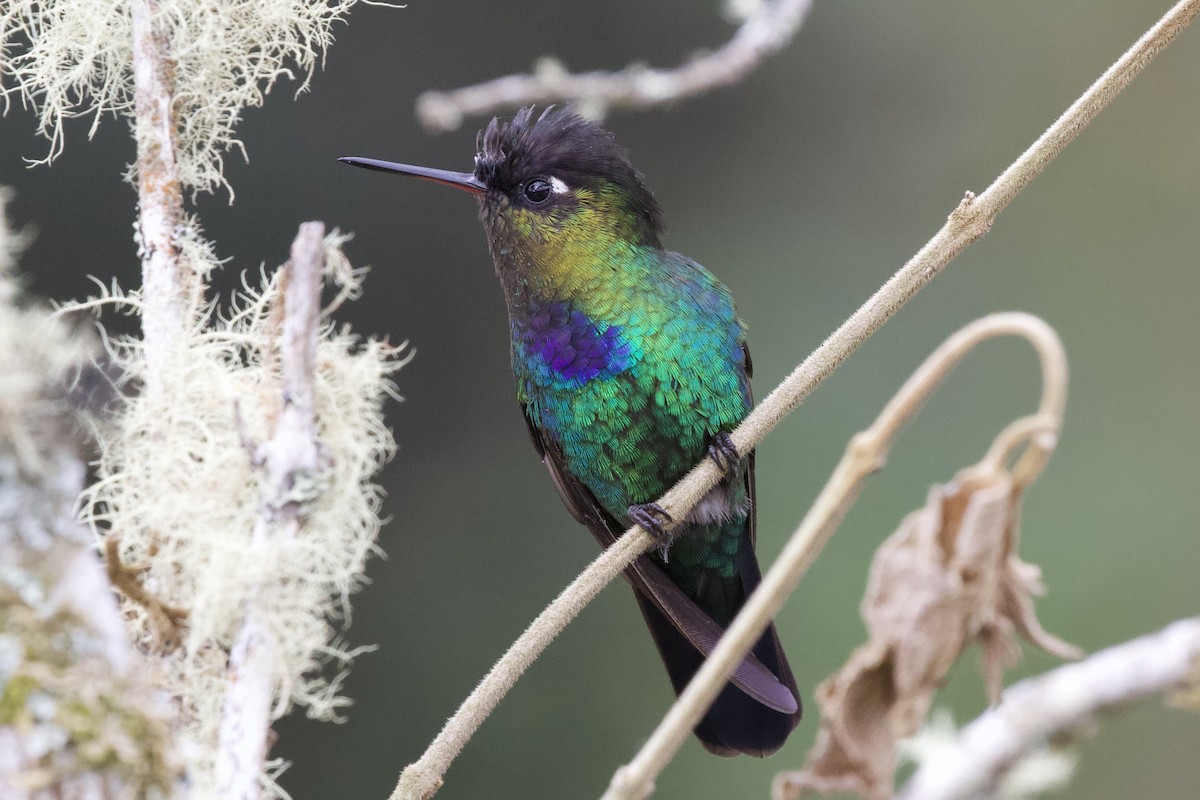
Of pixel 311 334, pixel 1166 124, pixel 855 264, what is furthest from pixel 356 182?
pixel 311 334

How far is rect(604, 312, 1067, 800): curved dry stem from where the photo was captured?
1027 mm

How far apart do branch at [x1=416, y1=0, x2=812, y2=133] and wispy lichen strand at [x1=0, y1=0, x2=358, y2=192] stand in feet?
3.20

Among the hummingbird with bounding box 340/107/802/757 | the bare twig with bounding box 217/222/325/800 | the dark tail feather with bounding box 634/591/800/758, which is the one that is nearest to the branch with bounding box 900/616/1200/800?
the bare twig with bounding box 217/222/325/800

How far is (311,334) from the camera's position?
1.24 metres

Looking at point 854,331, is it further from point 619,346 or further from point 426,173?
point 426,173

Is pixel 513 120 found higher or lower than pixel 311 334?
higher

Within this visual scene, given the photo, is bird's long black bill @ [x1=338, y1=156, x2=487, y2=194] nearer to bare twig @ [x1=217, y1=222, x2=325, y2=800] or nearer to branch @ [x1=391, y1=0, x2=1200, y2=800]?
branch @ [x1=391, y1=0, x2=1200, y2=800]

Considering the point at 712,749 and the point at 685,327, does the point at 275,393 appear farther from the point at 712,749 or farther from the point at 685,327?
the point at 712,749

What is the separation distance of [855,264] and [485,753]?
9.17 feet

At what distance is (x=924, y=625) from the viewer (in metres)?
1.05

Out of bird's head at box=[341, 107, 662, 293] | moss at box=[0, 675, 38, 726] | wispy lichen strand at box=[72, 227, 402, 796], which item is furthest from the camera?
bird's head at box=[341, 107, 662, 293]

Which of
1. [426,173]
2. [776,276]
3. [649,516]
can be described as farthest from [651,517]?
[776,276]

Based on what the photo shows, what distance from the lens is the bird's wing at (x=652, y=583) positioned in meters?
2.73

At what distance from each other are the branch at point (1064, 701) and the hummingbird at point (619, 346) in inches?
67.8
